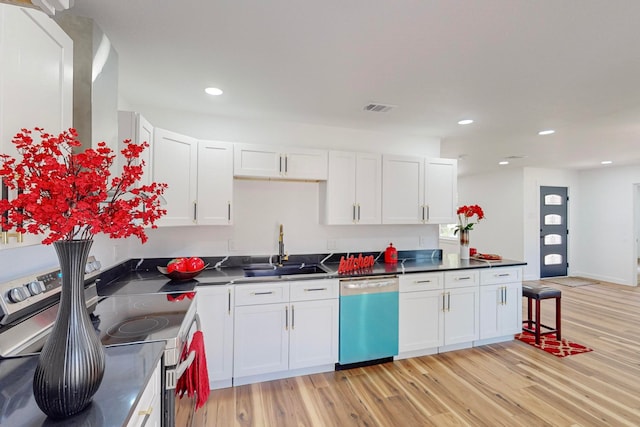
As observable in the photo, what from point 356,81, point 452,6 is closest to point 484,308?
point 356,81

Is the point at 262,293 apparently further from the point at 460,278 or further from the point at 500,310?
the point at 500,310

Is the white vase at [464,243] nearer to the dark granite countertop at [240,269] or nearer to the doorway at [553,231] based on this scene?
the dark granite countertop at [240,269]

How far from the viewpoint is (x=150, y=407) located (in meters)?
1.12

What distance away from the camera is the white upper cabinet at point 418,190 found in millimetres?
3459

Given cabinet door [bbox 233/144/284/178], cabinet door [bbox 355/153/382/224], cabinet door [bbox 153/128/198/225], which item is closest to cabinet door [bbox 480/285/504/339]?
cabinet door [bbox 355/153/382/224]

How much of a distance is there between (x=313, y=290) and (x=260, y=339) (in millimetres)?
617

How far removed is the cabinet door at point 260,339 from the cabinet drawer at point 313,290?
0.47 ft

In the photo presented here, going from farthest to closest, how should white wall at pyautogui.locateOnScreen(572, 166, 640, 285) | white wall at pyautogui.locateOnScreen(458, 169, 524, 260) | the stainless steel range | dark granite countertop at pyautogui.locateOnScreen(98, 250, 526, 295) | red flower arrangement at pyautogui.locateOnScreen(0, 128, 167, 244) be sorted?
white wall at pyautogui.locateOnScreen(458, 169, 524, 260) → white wall at pyautogui.locateOnScreen(572, 166, 640, 285) → dark granite countertop at pyautogui.locateOnScreen(98, 250, 526, 295) → the stainless steel range → red flower arrangement at pyautogui.locateOnScreen(0, 128, 167, 244)

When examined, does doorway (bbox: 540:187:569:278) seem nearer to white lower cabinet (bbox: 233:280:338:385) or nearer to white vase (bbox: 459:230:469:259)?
white vase (bbox: 459:230:469:259)

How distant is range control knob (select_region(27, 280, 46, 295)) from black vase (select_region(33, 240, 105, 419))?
0.66 meters

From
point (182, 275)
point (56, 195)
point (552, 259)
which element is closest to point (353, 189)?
point (182, 275)

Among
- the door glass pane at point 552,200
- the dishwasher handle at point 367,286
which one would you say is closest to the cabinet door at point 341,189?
the dishwasher handle at point 367,286

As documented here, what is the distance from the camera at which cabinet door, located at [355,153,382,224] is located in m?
3.34

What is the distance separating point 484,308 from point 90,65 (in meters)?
3.98
